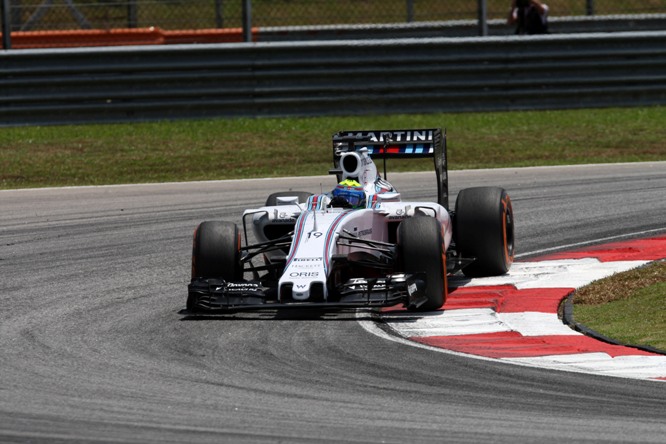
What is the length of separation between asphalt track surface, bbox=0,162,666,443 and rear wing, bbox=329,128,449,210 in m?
1.40

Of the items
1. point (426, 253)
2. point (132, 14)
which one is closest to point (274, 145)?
point (132, 14)

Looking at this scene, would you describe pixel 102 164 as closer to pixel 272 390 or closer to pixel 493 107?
pixel 493 107

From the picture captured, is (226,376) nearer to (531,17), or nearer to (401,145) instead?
(401,145)

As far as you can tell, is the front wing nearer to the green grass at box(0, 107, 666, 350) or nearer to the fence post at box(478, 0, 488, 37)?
the green grass at box(0, 107, 666, 350)

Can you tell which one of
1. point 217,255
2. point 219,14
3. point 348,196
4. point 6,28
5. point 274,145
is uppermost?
point 219,14

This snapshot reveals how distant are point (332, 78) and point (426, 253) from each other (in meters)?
10.5

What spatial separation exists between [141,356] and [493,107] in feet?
41.7

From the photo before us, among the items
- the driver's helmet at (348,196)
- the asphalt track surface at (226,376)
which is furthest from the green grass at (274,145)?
the driver's helmet at (348,196)

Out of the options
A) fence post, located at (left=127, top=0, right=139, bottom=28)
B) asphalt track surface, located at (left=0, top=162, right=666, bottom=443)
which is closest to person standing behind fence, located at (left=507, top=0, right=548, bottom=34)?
fence post, located at (left=127, top=0, right=139, bottom=28)

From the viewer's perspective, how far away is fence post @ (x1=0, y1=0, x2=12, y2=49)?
19.4m

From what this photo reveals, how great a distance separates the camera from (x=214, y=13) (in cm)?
2098

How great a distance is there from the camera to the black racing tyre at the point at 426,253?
9.93 m

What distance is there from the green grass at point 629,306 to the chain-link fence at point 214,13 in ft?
34.0

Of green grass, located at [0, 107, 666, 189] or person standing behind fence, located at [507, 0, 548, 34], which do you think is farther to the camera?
person standing behind fence, located at [507, 0, 548, 34]
